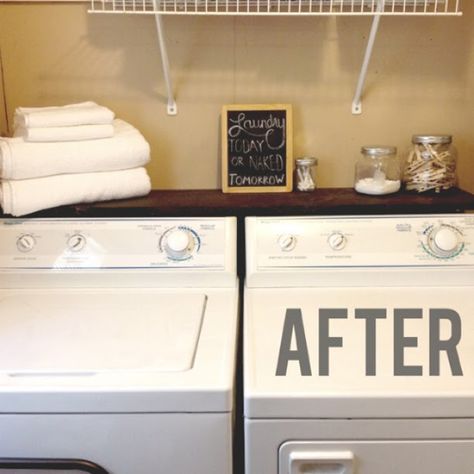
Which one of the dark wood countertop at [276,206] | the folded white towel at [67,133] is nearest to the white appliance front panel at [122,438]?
the dark wood countertop at [276,206]

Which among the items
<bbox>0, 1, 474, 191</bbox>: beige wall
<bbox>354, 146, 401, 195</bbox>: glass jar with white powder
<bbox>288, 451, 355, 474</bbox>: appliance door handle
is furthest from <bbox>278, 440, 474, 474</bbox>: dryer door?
<bbox>0, 1, 474, 191</bbox>: beige wall

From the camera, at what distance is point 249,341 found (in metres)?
1.11

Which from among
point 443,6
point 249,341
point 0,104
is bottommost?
point 249,341

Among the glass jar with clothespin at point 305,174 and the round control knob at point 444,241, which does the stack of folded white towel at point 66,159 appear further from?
the round control knob at point 444,241

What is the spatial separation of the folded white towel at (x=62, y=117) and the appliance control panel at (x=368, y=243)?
51 centimetres

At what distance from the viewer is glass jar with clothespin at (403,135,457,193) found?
1499 mm

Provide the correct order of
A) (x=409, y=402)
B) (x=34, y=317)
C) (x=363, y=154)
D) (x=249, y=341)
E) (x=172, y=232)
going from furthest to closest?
(x=363, y=154) < (x=172, y=232) < (x=34, y=317) < (x=249, y=341) < (x=409, y=402)

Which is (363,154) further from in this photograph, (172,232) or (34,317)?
(34,317)

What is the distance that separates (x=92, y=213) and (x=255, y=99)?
23.6 inches

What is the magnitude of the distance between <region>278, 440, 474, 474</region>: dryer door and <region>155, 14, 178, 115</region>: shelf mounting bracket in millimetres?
1029

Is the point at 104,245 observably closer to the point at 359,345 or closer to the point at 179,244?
the point at 179,244

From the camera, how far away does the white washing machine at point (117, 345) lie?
944 millimetres

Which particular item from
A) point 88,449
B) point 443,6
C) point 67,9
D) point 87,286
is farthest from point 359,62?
point 88,449

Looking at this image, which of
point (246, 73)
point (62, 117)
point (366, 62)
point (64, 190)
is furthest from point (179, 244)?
point (366, 62)
